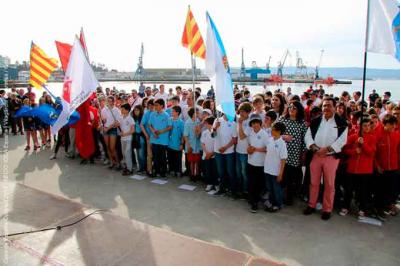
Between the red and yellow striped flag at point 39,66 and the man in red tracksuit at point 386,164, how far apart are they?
8231mm

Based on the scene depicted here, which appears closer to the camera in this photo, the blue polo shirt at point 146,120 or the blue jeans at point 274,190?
the blue jeans at point 274,190

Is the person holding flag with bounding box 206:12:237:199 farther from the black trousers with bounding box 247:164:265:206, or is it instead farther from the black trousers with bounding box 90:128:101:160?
the black trousers with bounding box 90:128:101:160

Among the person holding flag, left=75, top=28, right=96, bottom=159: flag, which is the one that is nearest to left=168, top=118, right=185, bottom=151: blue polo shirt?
the person holding flag

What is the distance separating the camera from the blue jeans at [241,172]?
17.7ft

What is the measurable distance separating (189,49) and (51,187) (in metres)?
4.04

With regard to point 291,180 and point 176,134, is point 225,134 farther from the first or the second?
point 176,134

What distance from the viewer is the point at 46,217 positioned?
4586 millimetres

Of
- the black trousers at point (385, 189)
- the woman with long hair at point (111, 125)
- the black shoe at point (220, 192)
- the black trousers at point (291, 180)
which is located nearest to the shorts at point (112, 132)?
the woman with long hair at point (111, 125)

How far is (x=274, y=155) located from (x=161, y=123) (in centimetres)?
275

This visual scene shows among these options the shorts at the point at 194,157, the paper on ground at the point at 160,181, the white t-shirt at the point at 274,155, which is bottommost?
the paper on ground at the point at 160,181

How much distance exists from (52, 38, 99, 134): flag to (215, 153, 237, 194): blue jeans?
2803mm

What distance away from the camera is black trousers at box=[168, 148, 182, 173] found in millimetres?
6797

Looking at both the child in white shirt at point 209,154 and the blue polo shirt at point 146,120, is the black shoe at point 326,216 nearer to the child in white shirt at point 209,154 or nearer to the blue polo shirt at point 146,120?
the child in white shirt at point 209,154

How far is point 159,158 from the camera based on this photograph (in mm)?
6758
